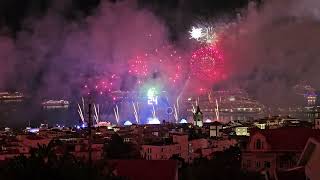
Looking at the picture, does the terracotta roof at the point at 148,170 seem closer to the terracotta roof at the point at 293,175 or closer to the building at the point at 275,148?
the building at the point at 275,148

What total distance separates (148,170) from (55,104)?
3880 inches

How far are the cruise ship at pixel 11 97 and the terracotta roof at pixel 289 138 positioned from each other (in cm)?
9013

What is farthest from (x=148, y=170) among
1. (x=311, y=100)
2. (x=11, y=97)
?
(x=11, y=97)

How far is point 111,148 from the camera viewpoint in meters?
28.7

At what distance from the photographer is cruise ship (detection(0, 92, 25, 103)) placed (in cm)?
10253

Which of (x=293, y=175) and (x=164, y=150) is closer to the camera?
(x=293, y=175)

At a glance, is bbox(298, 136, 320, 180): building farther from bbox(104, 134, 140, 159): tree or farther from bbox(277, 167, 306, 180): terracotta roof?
bbox(104, 134, 140, 159): tree

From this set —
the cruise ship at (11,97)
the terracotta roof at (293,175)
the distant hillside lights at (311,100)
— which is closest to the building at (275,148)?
the terracotta roof at (293,175)

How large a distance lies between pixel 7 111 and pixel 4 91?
3.55 m

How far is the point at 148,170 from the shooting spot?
11.5 metres

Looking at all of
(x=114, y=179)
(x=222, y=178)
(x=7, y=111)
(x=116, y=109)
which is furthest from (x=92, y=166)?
(x=7, y=111)

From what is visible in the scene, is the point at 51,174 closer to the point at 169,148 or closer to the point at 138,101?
the point at 169,148

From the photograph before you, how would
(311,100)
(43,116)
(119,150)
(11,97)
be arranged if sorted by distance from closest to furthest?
(119,150) → (311,100) → (43,116) → (11,97)

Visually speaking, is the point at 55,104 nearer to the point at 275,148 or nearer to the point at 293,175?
the point at 275,148
